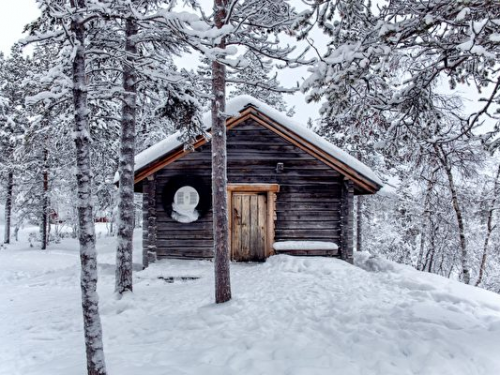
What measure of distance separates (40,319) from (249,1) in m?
7.52

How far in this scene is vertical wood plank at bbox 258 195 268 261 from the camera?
1115 cm

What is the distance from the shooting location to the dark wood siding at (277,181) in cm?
1098

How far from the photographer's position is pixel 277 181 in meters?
11.1

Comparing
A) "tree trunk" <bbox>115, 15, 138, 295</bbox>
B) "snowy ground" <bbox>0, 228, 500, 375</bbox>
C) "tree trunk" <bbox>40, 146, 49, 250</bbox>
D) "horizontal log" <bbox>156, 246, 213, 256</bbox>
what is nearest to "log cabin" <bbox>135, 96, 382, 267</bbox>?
"horizontal log" <bbox>156, 246, 213, 256</bbox>

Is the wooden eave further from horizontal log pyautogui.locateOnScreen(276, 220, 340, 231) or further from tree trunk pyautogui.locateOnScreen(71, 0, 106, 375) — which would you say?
tree trunk pyautogui.locateOnScreen(71, 0, 106, 375)

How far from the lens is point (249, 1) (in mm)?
7129

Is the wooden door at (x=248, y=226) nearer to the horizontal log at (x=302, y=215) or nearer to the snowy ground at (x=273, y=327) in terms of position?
the horizontal log at (x=302, y=215)

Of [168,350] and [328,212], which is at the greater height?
[328,212]

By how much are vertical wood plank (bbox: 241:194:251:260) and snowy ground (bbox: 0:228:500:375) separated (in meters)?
2.21

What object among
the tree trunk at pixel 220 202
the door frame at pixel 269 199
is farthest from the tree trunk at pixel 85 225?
the door frame at pixel 269 199

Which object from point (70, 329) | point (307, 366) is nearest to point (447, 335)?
point (307, 366)

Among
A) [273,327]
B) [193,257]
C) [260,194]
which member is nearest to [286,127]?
[260,194]

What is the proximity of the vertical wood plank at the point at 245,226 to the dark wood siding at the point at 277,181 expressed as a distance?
725 mm

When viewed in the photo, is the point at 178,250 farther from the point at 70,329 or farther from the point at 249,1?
the point at 249,1
